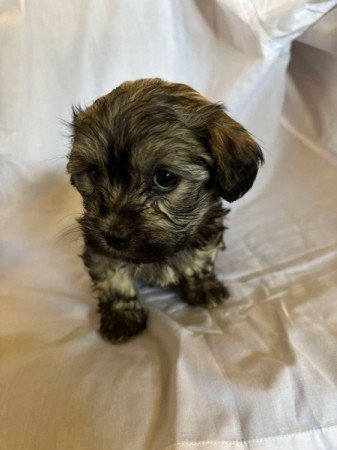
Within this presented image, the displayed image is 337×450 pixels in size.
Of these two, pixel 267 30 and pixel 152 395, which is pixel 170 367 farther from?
pixel 267 30

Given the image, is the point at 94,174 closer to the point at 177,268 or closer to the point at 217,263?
the point at 177,268

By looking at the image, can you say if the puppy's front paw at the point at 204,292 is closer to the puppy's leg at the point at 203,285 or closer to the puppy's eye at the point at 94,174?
the puppy's leg at the point at 203,285

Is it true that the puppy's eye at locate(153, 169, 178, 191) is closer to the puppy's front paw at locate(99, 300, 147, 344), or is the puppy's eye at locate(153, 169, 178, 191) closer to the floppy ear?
the floppy ear

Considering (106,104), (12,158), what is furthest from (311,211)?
(12,158)

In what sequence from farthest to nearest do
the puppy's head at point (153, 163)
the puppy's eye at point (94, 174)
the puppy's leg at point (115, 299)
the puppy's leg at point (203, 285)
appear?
the puppy's leg at point (203, 285)
the puppy's leg at point (115, 299)
the puppy's eye at point (94, 174)
the puppy's head at point (153, 163)

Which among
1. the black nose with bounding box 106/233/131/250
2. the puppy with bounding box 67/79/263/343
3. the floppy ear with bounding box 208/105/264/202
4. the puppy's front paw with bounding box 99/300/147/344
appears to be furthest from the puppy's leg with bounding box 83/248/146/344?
the floppy ear with bounding box 208/105/264/202

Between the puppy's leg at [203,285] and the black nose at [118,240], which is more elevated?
the black nose at [118,240]

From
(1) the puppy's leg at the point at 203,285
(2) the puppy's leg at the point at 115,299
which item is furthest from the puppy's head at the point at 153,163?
(1) the puppy's leg at the point at 203,285
